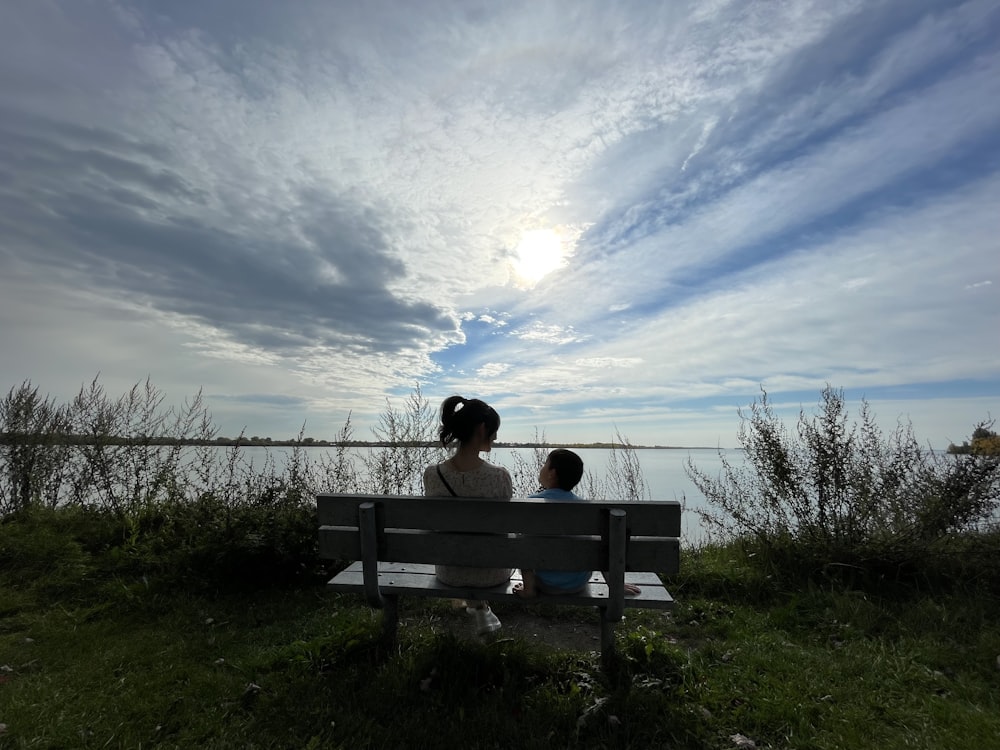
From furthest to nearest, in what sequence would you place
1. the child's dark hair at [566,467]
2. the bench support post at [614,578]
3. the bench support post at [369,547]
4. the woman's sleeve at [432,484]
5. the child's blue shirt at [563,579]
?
the child's dark hair at [566,467], the woman's sleeve at [432,484], the child's blue shirt at [563,579], the bench support post at [369,547], the bench support post at [614,578]

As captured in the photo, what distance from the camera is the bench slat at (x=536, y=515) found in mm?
2811

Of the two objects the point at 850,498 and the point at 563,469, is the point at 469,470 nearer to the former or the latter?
the point at 563,469

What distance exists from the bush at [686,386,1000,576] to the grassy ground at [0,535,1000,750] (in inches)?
19.3

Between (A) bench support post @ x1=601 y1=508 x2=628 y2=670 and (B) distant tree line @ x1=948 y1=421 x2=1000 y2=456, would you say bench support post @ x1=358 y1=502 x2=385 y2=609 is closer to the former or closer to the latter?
(A) bench support post @ x1=601 y1=508 x2=628 y2=670

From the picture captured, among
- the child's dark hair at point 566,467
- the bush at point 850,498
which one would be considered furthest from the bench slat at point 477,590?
the bush at point 850,498

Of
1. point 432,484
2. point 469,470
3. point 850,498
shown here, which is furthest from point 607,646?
point 850,498

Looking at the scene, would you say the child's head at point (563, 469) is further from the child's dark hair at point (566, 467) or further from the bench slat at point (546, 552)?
the bench slat at point (546, 552)

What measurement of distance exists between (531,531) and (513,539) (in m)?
0.12

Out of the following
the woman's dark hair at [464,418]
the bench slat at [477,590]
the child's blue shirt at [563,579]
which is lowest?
the bench slat at [477,590]

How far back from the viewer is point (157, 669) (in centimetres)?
319

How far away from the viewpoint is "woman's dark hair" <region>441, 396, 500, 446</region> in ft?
10.6

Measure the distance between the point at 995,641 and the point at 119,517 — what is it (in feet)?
27.4

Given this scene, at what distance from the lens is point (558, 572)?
3.04m

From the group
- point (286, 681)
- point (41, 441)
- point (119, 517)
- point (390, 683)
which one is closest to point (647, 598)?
point (390, 683)
